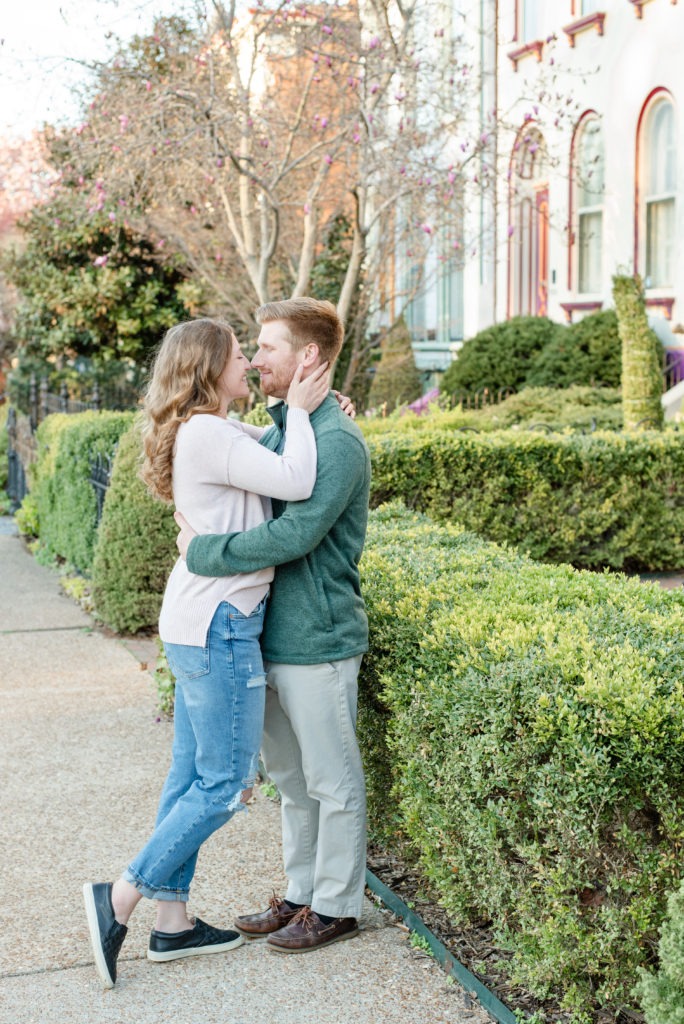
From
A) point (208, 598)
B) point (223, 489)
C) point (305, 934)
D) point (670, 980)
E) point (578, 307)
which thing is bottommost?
point (305, 934)

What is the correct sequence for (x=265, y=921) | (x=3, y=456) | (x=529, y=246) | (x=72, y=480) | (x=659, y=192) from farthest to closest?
(x=3, y=456) < (x=529, y=246) < (x=659, y=192) < (x=72, y=480) < (x=265, y=921)

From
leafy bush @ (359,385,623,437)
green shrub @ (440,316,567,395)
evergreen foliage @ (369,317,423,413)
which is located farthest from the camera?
evergreen foliage @ (369,317,423,413)

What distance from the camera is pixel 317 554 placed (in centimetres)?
341

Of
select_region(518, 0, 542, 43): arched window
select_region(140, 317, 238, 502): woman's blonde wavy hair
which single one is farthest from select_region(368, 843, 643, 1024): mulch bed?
select_region(518, 0, 542, 43): arched window

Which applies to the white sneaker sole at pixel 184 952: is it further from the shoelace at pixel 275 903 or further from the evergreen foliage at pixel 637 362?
the evergreen foliage at pixel 637 362

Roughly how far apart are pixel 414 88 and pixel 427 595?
863cm

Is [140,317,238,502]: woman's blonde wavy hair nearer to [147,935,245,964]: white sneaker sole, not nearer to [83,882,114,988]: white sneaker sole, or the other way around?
[83,882,114,988]: white sneaker sole

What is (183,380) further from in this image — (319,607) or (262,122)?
(262,122)

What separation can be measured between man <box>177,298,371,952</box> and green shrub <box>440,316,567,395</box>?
1168cm

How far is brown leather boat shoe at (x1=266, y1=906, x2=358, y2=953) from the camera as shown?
3492 mm

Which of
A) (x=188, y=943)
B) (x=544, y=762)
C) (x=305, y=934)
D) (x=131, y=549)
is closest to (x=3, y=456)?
(x=131, y=549)

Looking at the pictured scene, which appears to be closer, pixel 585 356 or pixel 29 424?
pixel 585 356

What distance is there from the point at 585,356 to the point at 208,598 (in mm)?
11211

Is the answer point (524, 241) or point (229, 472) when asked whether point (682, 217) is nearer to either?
point (524, 241)
